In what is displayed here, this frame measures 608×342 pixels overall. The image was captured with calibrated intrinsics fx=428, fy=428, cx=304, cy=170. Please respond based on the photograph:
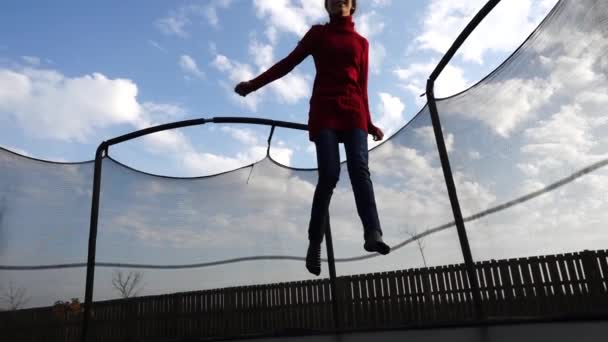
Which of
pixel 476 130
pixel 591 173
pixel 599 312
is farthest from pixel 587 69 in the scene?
pixel 599 312

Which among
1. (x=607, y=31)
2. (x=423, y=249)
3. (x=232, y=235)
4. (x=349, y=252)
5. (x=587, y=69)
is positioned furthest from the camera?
(x=232, y=235)

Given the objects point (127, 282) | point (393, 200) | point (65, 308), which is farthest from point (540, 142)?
point (65, 308)

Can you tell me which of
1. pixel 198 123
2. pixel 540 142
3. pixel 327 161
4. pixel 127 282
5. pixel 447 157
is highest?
pixel 198 123

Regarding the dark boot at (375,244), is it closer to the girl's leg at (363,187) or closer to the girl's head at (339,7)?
the girl's leg at (363,187)

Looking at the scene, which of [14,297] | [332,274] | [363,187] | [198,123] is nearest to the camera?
[363,187]

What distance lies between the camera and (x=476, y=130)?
9.04 feet

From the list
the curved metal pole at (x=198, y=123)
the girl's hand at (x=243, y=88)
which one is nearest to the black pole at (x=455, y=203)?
the curved metal pole at (x=198, y=123)

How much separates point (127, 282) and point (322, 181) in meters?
3.11

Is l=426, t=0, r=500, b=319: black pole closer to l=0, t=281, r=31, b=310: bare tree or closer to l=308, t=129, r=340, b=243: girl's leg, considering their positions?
l=308, t=129, r=340, b=243: girl's leg

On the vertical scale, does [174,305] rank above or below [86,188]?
below

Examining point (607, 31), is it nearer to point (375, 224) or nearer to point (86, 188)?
point (375, 224)

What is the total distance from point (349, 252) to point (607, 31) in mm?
2467

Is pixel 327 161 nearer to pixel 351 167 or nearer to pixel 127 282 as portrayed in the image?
pixel 351 167

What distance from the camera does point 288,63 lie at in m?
1.65
